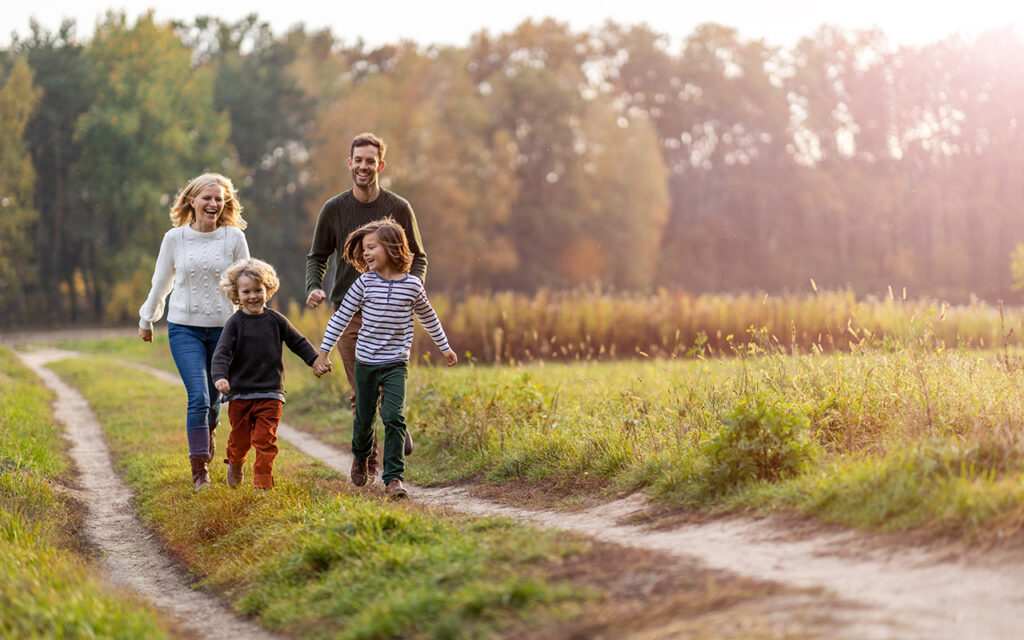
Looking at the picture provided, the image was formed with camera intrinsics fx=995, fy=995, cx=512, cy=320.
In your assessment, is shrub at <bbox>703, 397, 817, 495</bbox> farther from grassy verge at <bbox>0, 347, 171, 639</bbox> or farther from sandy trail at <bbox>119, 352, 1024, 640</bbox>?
grassy verge at <bbox>0, 347, 171, 639</bbox>

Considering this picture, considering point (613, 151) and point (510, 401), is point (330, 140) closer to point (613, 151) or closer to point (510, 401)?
point (613, 151)

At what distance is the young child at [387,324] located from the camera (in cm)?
672

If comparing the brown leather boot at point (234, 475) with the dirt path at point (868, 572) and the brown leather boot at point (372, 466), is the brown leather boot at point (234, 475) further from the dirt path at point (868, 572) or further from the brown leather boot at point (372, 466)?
the dirt path at point (868, 572)

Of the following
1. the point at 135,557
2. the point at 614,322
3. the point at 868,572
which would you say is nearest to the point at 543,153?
the point at 614,322

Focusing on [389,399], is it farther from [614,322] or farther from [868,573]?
[614,322]

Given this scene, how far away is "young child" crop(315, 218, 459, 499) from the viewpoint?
6719mm

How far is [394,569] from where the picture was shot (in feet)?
15.8

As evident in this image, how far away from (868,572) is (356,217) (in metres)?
4.69

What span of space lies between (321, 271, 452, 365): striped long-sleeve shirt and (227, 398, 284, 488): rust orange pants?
569 millimetres

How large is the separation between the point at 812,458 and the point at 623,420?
2224 mm

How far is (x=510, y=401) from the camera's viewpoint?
9266 mm

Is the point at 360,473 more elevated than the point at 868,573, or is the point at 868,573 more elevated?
the point at 868,573

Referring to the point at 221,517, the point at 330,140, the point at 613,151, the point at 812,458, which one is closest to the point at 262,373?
the point at 221,517

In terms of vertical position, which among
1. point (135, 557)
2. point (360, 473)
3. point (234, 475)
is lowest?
point (135, 557)
